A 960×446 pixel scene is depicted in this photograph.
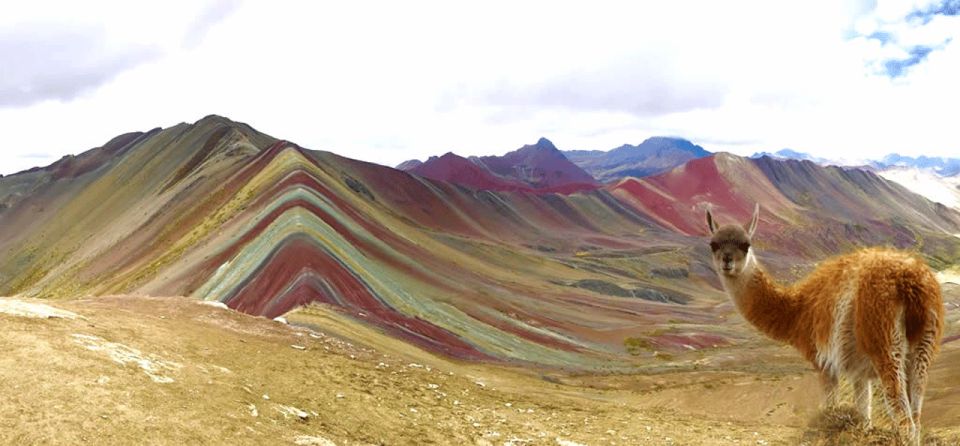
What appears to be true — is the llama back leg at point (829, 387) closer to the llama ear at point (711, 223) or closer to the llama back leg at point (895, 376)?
the llama back leg at point (895, 376)

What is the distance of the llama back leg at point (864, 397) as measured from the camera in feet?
25.4

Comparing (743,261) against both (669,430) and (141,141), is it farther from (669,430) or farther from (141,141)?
(141,141)

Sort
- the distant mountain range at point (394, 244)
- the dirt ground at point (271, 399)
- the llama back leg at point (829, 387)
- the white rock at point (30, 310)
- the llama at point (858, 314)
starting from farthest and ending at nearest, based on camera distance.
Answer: the distant mountain range at point (394, 244) → the white rock at point (30, 310) → the llama back leg at point (829, 387) → the dirt ground at point (271, 399) → the llama at point (858, 314)

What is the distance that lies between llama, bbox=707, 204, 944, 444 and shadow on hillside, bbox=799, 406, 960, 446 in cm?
20

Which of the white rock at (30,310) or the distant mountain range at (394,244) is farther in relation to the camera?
the distant mountain range at (394,244)

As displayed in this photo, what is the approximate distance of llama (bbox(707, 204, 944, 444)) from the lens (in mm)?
6988

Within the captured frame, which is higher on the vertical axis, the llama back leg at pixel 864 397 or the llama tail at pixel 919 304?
the llama tail at pixel 919 304

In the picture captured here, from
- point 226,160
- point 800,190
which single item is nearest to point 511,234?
point 226,160

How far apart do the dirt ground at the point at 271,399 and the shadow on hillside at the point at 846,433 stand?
0.03 meters

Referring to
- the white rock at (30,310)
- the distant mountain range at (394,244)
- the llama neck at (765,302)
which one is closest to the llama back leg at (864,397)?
the llama neck at (765,302)

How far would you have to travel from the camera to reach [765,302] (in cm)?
883

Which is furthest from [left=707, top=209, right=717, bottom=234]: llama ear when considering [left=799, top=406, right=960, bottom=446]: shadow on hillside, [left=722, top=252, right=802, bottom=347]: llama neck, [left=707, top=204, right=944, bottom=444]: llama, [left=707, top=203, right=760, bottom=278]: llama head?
[left=799, top=406, right=960, bottom=446]: shadow on hillside

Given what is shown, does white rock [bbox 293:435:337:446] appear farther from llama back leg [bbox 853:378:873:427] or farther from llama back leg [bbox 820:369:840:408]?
llama back leg [bbox 853:378:873:427]

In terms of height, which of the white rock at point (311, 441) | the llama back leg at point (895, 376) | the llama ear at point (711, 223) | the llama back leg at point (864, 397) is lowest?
the white rock at point (311, 441)
